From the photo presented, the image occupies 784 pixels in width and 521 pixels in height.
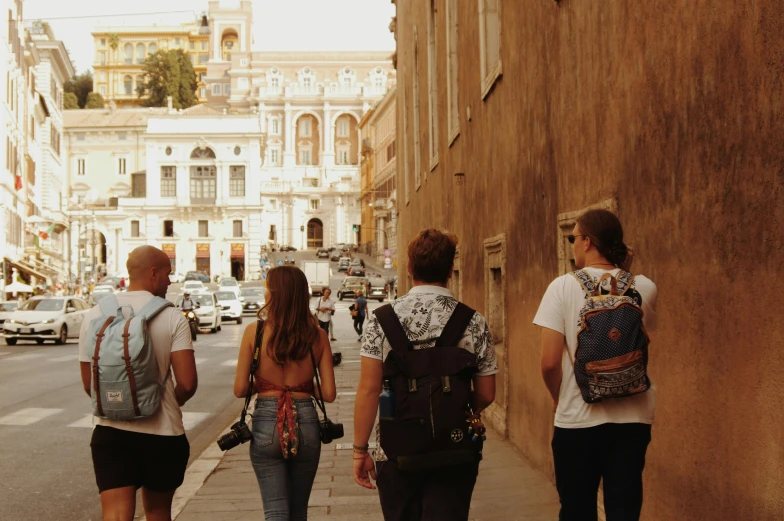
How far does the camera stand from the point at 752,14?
4172 mm

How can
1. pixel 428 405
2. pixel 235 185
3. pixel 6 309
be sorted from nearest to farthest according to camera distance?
1. pixel 428 405
2. pixel 6 309
3. pixel 235 185

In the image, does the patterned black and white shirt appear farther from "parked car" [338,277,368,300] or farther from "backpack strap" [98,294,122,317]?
"parked car" [338,277,368,300]

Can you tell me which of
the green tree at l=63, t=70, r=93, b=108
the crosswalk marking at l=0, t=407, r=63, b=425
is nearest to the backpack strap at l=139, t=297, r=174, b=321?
the crosswalk marking at l=0, t=407, r=63, b=425

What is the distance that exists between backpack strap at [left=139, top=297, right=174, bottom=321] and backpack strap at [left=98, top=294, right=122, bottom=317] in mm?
107

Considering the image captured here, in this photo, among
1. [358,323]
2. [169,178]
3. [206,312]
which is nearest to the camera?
[358,323]

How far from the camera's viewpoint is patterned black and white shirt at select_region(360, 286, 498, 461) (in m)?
4.35

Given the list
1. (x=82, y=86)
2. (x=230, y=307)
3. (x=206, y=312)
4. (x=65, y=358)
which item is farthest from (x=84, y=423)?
(x=82, y=86)

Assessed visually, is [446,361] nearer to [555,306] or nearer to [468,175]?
[555,306]

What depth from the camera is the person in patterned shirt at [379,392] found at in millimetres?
4316

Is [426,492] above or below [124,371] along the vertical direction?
below

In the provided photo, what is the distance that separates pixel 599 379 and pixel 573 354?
0.19 metres

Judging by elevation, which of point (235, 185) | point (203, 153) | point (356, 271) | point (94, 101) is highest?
point (94, 101)

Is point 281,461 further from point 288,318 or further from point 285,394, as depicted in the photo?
point 288,318

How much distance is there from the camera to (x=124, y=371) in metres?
4.92
